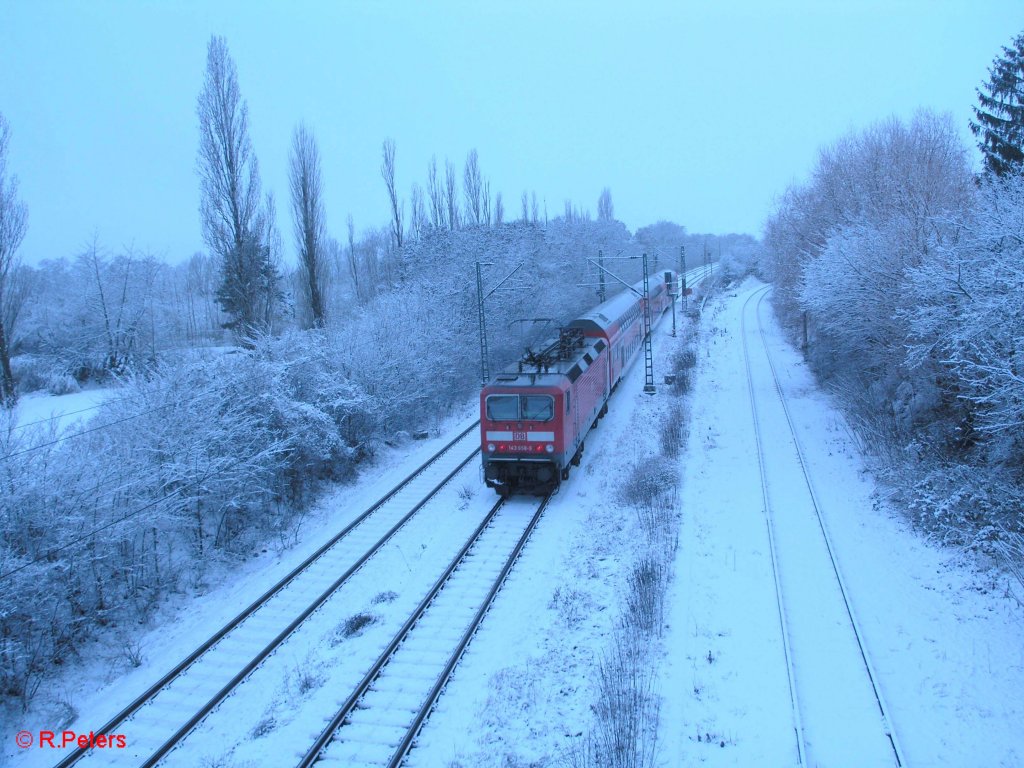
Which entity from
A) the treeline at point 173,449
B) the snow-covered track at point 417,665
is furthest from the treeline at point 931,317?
the treeline at point 173,449

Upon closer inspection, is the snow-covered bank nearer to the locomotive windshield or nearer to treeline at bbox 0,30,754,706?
the locomotive windshield

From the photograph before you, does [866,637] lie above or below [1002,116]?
below

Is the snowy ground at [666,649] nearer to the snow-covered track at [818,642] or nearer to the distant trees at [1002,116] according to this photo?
the snow-covered track at [818,642]

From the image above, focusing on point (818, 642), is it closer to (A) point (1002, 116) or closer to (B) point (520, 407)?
(B) point (520, 407)

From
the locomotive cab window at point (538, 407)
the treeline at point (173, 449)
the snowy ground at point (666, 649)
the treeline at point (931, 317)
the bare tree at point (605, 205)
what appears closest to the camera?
the snowy ground at point (666, 649)

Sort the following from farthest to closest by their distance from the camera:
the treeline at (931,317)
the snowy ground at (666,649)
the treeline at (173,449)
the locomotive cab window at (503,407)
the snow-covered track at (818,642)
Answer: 1. the locomotive cab window at (503,407)
2. the treeline at (931,317)
3. the treeline at (173,449)
4. the snowy ground at (666,649)
5. the snow-covered track at (818,642)

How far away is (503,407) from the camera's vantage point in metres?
13.9

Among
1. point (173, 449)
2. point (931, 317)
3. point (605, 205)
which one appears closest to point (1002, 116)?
point (931, 317)

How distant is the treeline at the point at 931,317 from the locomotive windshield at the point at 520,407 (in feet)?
22.6

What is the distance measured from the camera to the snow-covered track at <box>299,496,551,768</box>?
6.74 metres

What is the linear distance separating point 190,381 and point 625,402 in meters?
14.9

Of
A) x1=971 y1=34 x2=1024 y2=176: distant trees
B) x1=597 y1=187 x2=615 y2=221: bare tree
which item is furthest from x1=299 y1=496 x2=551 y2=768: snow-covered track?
x1=597 y1=187 x2=615 y2=221: bare tree

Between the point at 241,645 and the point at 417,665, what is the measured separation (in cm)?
260

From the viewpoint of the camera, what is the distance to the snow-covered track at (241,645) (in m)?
7.07
